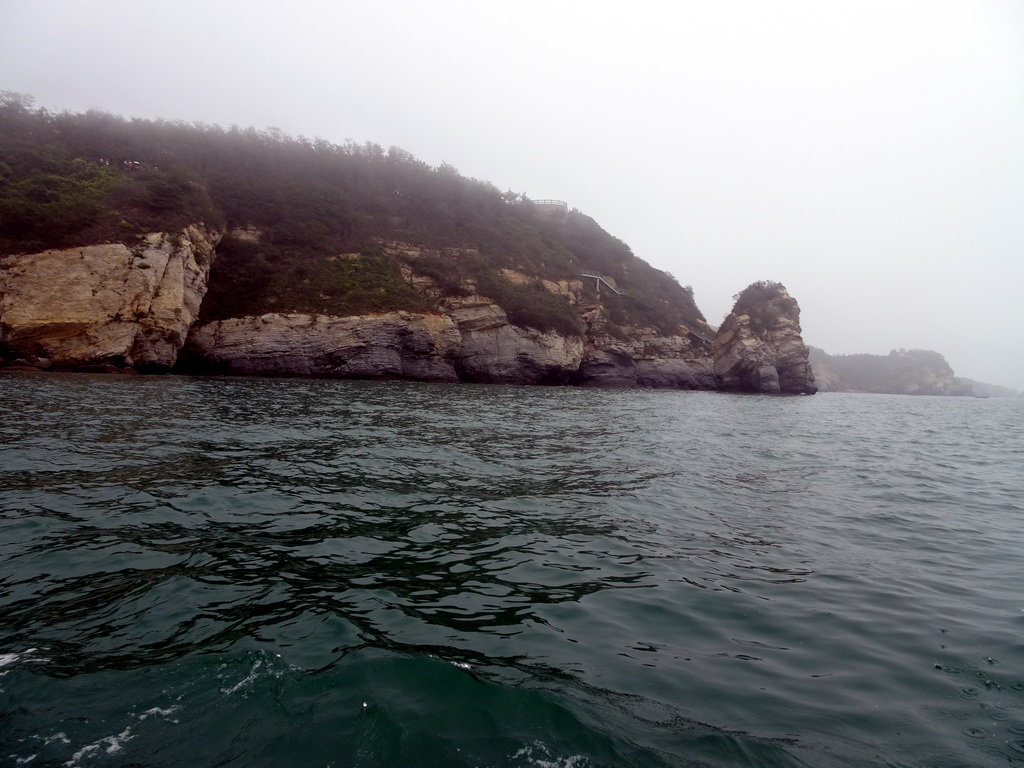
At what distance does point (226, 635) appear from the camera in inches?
174

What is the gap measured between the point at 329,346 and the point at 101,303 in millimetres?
13468

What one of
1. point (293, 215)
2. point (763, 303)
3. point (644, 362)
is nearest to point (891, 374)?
point (763, 303)

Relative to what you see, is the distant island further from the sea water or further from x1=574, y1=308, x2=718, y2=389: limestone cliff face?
the sea water

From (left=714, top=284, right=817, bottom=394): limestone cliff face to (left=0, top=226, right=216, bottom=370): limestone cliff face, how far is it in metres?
52.1

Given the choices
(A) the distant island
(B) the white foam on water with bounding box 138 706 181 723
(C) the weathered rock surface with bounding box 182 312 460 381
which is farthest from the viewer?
(A) the distant island

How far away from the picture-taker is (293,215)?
162 feet

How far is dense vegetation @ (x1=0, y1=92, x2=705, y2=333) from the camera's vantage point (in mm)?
34812

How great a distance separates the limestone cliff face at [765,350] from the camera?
2256 inches

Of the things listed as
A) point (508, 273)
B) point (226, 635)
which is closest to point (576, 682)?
point (226, 635)

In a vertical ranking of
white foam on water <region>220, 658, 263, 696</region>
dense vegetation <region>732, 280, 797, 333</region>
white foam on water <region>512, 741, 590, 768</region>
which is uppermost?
dense vegetation <region>732, 280, 797, 333</region>

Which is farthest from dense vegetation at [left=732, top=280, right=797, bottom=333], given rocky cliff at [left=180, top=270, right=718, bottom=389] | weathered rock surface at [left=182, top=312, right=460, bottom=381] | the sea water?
the sea water

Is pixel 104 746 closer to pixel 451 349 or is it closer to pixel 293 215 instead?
pixel 451 349

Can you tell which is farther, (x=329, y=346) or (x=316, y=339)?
(x=329, y=346)

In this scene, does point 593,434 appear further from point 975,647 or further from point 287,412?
point 975,647
